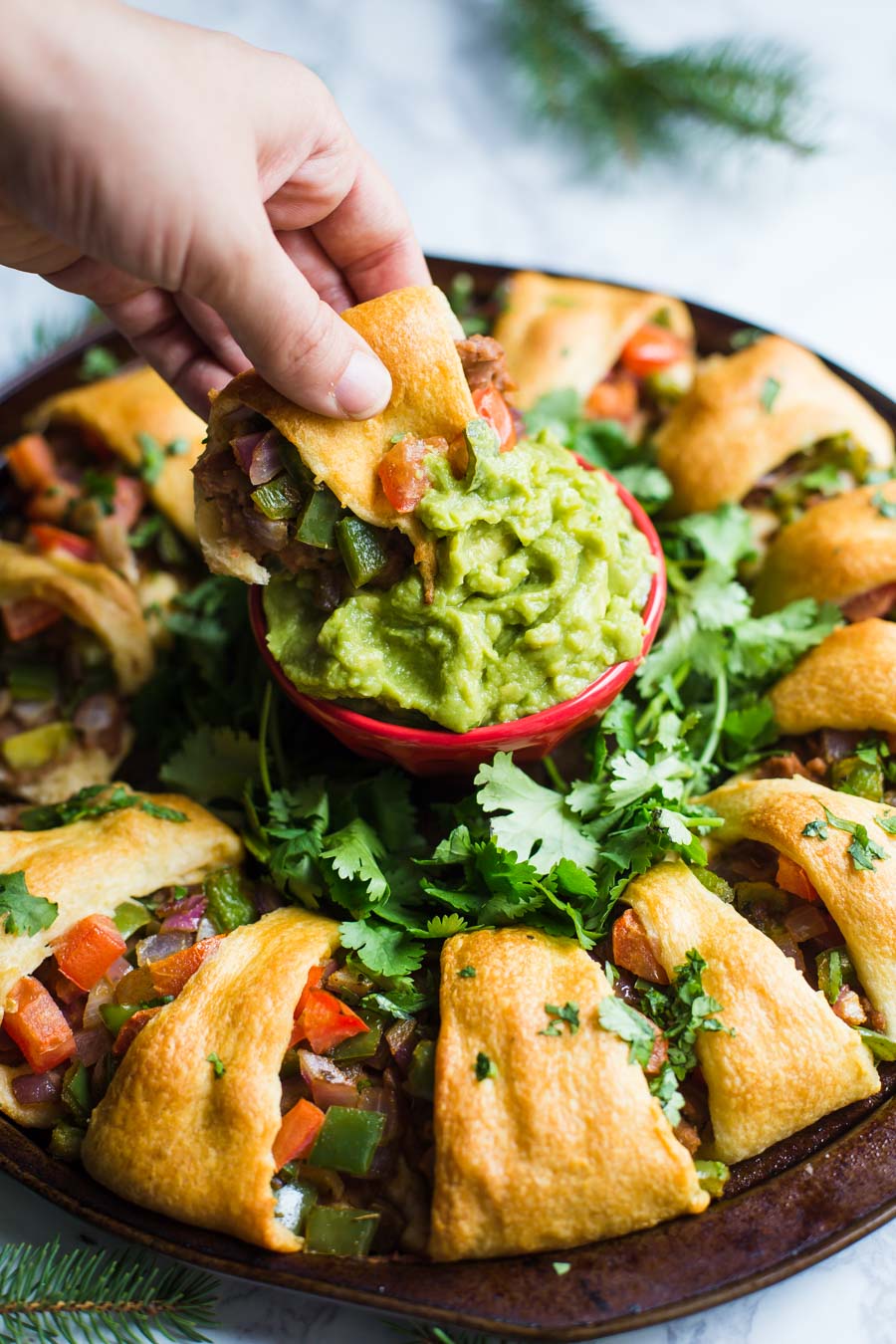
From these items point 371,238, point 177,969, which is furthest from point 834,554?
point 177,969

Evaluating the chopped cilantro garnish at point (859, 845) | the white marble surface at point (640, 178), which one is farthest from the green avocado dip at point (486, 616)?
the white marble surface at point (640, 178)

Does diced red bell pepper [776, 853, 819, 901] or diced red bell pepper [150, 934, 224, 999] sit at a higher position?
diced red bell pepper [776, 853, 819, 901]

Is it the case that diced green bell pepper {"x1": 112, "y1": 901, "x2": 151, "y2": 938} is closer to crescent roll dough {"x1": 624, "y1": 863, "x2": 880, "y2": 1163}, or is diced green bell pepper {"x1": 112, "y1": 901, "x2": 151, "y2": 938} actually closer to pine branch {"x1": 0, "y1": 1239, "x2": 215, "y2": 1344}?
pine branch {"x1": 0, "y1": 1239, "x2": 215, "y2": 1344}

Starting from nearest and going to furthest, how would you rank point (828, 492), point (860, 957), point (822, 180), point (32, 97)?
1. point (32, 97)
2. point (860, 957)
3. point (828, 492)
4. point (822, 180)

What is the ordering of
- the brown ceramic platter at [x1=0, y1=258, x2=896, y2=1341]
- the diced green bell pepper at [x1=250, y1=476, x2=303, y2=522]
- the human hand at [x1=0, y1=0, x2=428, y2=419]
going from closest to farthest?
the human hand at [x1=0, y1=0, x2=428, y2=419] < the brown ceramic platter at [x1=0, y1=258, x2=896, y2=1341] < the diced green bell pepper at [x1=250, y1=476, x2=303, y2=522]

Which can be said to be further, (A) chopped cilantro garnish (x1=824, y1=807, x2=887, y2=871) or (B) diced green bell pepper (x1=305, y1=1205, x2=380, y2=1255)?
(A) chopped cilantro garnish (x1=824, y1=807, x2=887, y2=871)

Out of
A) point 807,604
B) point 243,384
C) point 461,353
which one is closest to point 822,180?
point 807,604

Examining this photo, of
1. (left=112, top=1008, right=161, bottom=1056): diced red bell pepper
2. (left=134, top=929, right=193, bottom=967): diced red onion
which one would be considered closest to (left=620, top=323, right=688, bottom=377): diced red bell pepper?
(left=134, top=929, right=193, bottom=967): diced red onion

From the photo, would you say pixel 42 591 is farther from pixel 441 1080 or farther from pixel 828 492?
pixel 828 492
